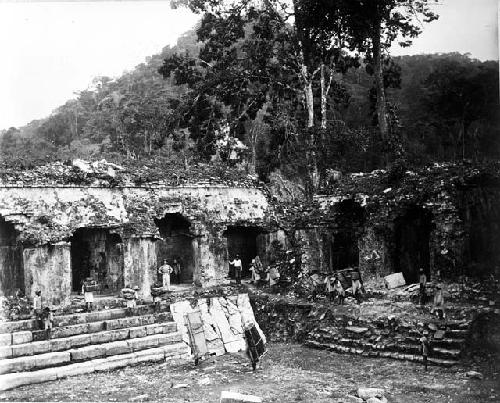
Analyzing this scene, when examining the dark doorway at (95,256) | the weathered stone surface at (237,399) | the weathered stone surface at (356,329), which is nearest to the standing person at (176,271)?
the dark doorway at (95,256)

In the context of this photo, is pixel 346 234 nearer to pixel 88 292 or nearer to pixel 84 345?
pixel 88 292

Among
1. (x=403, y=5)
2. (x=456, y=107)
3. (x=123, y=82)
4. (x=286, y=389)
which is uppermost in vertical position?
(x=123, y=82)

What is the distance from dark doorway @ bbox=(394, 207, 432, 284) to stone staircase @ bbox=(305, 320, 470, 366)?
5.76 m

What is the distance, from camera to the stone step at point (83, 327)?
41.0ft

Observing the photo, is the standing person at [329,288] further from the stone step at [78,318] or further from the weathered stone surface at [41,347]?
the weathered stone surface at [41,347]


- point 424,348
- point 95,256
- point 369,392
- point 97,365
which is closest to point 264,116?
point 95,256

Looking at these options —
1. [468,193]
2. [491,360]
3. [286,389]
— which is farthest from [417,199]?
[286,389]

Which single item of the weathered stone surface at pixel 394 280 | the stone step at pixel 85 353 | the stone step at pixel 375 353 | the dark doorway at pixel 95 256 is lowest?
the stone step at pixel 375 353

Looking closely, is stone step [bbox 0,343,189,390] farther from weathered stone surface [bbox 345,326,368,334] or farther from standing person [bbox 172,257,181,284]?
standing person [bbox 172,257,181,284]

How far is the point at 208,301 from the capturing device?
15.4m

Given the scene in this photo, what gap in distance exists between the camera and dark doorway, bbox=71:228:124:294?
19.0 metres

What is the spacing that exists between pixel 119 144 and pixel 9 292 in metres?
24.0

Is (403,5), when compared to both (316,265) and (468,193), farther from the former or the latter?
(316,265)

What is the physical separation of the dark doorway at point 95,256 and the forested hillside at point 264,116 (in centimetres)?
319
